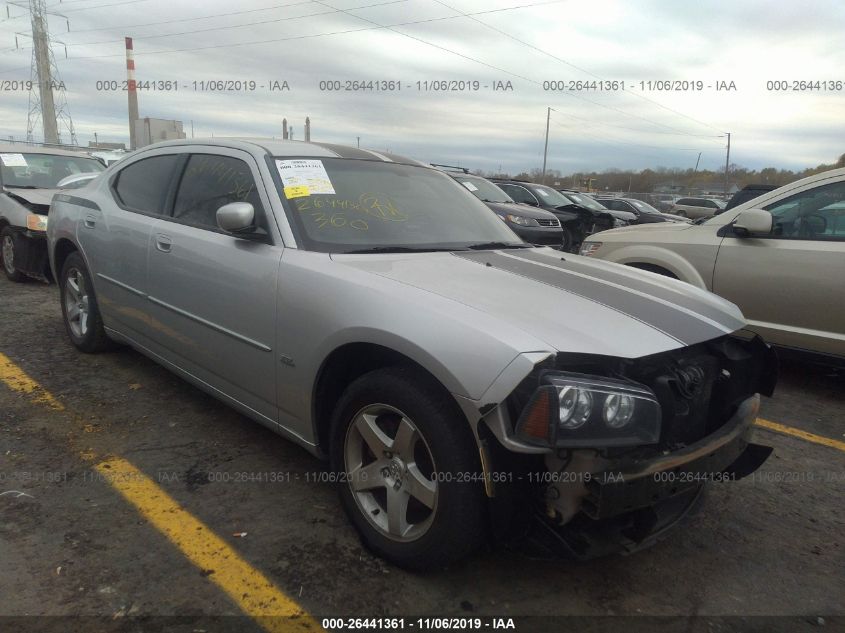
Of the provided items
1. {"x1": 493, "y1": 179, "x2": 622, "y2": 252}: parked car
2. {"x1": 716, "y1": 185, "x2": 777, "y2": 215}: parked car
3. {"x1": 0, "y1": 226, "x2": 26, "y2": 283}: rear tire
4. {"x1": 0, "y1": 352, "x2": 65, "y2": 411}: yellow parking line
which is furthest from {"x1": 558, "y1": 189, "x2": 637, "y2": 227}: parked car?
{"x1": 0, "y1": 352, "x2": 65, "y2": 411}: yellow parking line

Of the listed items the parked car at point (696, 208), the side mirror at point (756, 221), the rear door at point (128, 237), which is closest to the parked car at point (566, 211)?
the side mirror at point (756, 221)

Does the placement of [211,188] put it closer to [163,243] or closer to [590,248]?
[163,243]

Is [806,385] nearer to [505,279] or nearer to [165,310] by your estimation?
[505,279]

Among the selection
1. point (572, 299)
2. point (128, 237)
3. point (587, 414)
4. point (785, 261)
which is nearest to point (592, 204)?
Answer: point (785, 261)

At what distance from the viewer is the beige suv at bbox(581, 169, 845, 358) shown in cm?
418

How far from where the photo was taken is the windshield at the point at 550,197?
536 inches

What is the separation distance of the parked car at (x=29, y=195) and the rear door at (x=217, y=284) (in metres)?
4.17

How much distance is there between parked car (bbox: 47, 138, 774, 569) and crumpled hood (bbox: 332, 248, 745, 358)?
0.04 feet

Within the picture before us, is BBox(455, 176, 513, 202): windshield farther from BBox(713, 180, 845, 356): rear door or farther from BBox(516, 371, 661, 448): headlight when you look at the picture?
BBox(516, 371, 661, 448): headlight

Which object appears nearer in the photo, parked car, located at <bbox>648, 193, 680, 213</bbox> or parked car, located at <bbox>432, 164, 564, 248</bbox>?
parked car, located at <bbox>432, 164, 564, 248</bbox>

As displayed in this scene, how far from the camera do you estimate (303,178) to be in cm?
296

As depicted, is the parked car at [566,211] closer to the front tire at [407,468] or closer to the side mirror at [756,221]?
the side mirror at [756,221]

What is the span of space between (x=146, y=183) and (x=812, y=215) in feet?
15.2

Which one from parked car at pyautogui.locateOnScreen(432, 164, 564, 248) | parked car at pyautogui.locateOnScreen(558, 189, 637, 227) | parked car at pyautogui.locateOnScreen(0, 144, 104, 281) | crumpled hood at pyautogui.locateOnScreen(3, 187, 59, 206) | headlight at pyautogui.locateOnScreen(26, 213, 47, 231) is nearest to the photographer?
headlight at pyautogui.locateOnScreen(26, 213, 47, 231)
